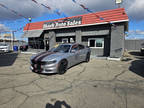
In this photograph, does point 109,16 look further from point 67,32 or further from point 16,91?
point 16,91

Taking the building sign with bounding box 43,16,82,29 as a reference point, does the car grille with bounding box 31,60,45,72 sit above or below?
below

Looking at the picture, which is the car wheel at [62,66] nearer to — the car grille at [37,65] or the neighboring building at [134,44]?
the car grille at [37,65]

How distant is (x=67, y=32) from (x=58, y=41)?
2358mm

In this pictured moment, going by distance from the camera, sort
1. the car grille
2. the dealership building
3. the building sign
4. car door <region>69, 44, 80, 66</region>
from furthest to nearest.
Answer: the building sign → the dealership building → car door <region>69, 44, 80, 66</region> → the car grille

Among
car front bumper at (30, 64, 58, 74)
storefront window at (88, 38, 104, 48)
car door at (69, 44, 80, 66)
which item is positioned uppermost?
storefront window at (88, 38, 104, 48)

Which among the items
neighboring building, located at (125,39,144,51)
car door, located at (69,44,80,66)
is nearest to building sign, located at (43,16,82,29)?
car door, located at (69,44,80,66)

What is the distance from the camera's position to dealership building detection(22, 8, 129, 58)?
9.09 metres

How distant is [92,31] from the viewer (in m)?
10.7

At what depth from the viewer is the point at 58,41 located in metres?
13.9

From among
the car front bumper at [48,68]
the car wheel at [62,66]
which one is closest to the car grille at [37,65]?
the car front bumper at [48,68]

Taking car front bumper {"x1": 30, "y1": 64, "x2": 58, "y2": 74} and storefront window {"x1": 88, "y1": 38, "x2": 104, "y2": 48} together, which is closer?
car front bumper {"x1": 30, "y1": 64, "x2": 58, "y2": 74}

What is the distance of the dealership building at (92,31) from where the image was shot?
29.8 feet

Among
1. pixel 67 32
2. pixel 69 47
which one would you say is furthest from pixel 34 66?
pixel 67 32

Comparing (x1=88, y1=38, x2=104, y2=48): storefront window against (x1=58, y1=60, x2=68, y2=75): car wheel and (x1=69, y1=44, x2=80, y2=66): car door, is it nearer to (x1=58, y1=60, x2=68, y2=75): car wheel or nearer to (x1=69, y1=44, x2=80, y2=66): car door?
(x1=69, y1=44, x2=80, y2=66): car door
